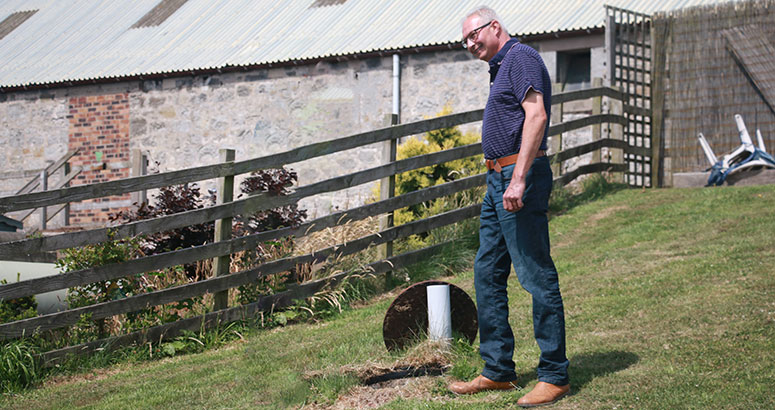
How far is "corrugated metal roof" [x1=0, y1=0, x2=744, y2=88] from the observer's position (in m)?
13.8

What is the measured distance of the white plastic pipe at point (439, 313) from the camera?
483 cm

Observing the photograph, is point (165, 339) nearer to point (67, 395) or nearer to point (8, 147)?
point (67, 395)

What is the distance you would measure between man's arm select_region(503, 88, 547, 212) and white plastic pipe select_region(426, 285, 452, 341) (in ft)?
3.21

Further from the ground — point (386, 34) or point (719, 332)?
point (386, 34)

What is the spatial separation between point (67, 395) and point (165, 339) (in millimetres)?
1120

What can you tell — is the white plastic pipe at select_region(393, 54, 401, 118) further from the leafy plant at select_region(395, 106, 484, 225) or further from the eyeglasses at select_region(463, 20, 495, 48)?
the eyeglasses at select_region(463, 20, 495, 48)

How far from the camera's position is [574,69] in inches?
531

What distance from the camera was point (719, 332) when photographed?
189 inches

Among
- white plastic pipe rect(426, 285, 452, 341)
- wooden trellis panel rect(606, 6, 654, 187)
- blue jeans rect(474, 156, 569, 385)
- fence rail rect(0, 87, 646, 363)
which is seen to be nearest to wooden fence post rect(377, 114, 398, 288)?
fence rail rect(0, 87, 646, 363)

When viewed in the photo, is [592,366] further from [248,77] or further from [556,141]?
[248,77]

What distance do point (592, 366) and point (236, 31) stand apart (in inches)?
549

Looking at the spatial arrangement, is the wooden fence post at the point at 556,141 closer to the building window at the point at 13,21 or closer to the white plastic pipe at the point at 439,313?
the white plastic pipe at the point at 439,313

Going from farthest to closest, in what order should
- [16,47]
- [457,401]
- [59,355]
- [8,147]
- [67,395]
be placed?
[16,47]
[8,147]
[59,355]
[67,395]
[457,401]

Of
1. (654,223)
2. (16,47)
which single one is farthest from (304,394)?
(16,47)
